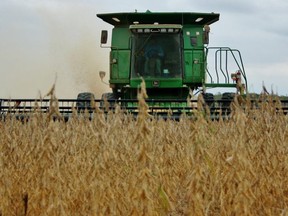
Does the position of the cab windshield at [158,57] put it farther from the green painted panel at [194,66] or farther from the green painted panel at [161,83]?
the green painted panel at [194,66]

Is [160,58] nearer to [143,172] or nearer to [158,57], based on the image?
[158,57]

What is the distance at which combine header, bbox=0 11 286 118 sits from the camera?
9.06 m

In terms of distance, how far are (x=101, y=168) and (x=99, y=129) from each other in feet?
0.59

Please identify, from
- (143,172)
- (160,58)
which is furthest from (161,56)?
(143,172)

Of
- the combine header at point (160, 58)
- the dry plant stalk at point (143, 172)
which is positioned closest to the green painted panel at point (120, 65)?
the combine header at point (160, 58)

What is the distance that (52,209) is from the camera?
Result: 222cm

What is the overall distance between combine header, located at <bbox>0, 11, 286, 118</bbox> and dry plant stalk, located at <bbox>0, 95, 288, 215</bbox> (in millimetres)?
5286

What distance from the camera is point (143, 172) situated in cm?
167

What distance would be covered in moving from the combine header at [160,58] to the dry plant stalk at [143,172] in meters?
5.29

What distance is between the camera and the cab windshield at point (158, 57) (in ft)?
29.8

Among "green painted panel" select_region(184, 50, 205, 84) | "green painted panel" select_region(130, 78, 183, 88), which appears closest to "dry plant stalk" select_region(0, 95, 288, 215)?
"green painted panel" select_region(130, 78, 183, 88)

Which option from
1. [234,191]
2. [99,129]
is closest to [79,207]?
[99,129]

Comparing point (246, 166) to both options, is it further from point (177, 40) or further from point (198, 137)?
point (177, 40)

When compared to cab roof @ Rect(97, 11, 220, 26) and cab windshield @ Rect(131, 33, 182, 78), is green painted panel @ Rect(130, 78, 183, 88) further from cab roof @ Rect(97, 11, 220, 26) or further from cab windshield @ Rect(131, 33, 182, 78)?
cab roof @ Rect(97, 11, 220, 26)
